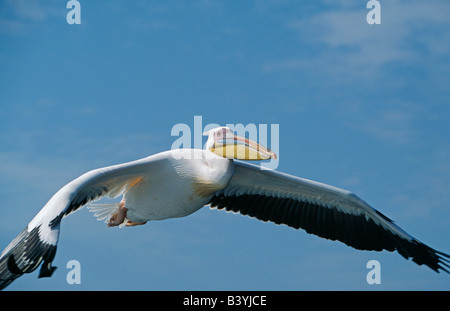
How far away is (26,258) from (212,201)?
13.1ft

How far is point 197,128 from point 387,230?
3.88 m

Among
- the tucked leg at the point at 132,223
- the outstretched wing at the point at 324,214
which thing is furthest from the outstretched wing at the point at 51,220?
the outstretched wing at the point at 324,214

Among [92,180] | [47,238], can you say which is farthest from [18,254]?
[92,180]

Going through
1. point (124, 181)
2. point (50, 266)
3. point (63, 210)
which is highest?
point (124, 181)

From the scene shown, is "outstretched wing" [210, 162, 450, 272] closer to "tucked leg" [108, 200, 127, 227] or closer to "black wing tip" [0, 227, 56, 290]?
"tucked leg" [108, 200, 127, 227]

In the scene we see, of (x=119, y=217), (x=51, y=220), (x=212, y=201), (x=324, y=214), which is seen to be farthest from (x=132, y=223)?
(x=324, y=214)

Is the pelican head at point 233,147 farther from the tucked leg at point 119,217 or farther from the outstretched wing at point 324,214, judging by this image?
the tucked leg at point 119,217

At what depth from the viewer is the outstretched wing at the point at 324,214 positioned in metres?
12.5

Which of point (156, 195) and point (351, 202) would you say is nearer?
point (156, 195)

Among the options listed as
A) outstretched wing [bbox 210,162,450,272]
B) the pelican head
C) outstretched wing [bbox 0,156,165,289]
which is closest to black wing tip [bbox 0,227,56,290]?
outstretched wing [bbox 0,156,165,289]

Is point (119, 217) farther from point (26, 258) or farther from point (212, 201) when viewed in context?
point (26, 258)

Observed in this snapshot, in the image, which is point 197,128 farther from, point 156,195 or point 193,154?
point 156,195

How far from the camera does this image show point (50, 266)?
907 centimetres

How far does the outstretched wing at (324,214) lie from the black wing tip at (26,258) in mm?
3821
